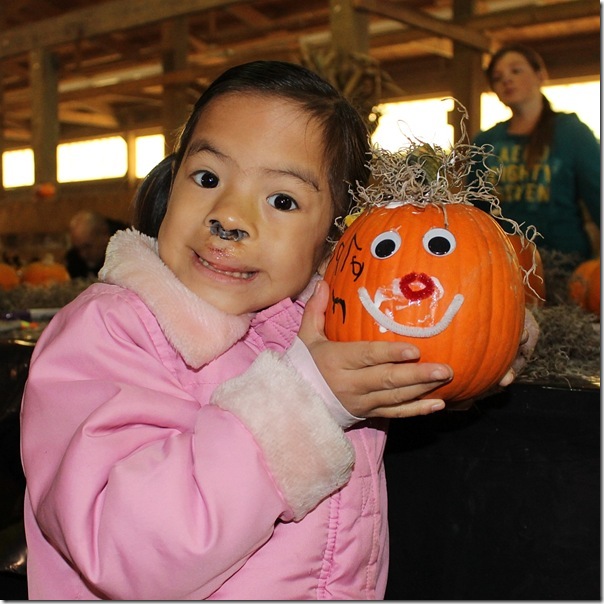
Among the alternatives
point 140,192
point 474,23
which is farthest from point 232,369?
point 474,23

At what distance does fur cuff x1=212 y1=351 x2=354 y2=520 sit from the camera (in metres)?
0.92

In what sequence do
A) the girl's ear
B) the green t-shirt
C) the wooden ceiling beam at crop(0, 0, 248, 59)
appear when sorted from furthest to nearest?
the wooden ceiling beam at crop(0, 0, 248, 59)
the green t-shirt
the girl's ear

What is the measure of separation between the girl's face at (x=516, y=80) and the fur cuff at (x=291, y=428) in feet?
8.95

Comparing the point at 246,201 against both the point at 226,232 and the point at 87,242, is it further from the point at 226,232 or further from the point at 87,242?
the point at 87,242

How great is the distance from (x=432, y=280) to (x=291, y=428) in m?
0.27

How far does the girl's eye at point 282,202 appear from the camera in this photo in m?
1.07

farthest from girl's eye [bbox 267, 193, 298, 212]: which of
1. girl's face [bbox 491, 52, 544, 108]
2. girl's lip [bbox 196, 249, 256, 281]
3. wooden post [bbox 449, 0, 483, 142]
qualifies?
wooden post [bbox 449, 0, 483, 142]

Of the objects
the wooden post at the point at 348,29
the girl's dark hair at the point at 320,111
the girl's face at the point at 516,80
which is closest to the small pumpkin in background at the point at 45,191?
the wooden post at the point at 348,29

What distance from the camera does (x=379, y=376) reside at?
3.02 ft

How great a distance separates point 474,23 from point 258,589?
411 centimetres

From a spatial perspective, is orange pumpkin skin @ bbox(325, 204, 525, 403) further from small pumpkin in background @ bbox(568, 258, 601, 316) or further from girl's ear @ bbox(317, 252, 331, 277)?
small pumpkin in background @ bbox(568, 258, 601, 316)

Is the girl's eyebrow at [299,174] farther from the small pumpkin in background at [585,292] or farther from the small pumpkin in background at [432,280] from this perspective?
the small pumpkin in background at [585,292]

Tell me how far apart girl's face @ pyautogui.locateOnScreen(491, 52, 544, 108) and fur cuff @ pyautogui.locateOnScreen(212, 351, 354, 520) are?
8.95 feet

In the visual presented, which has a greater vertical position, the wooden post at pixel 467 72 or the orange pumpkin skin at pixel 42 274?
the wooden post at pixel 467 72
